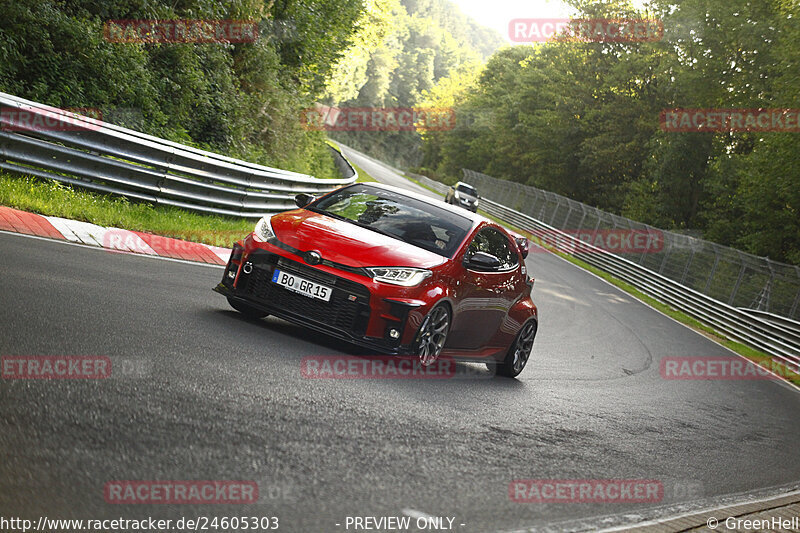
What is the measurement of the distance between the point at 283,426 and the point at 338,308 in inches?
93.7

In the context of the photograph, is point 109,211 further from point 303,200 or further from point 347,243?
point 347,243

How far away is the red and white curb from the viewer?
31.4 feet

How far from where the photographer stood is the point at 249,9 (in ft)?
72.0

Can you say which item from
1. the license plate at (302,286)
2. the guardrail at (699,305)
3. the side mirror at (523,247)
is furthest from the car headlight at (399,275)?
the guardrail at (699,305)

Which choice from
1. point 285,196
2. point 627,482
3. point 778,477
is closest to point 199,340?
point 627,482

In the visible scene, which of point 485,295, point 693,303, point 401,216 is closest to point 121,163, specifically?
point 401,216

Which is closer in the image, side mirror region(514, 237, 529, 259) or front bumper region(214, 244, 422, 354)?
front bumper region(214, 244, 422, 354)

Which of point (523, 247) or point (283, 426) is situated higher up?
point (523, 247)

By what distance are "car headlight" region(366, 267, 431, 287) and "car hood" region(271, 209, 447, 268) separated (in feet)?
0.19

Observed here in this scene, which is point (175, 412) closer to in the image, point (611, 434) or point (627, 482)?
point (627, 482)

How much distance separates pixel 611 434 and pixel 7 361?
488 centimetres

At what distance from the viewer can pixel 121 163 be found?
11922 mm

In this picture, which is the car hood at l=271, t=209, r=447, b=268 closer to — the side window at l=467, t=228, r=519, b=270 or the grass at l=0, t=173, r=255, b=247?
the side window at l=467, t=228, r=519, b=270

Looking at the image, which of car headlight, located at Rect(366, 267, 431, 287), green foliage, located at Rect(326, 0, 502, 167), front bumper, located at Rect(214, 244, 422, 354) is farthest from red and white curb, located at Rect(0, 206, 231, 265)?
green foliage, located at Rect(326, 0, 502, 167)
